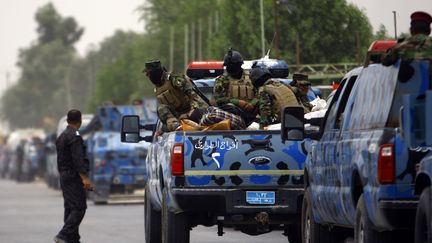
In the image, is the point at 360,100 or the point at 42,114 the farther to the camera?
the point at 42,114

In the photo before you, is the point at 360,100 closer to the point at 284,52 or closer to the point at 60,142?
the point at 60,142

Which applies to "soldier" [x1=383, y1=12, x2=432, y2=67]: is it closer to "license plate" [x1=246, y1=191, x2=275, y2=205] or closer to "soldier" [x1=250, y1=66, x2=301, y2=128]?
"license plate" [x1=246, y1=191, x2=275, y2=205]

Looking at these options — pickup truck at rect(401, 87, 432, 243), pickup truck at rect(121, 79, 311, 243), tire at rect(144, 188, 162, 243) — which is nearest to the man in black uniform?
tire at rect(144, 188, 162, 243)

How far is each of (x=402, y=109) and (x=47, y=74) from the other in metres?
176

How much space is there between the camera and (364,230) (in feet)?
40.7

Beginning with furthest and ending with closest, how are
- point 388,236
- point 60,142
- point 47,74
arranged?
point 47,74 → point 60,142 → point 388,236

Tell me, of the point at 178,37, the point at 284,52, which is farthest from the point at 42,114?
the point at 284,52

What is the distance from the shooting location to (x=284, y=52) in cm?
3944

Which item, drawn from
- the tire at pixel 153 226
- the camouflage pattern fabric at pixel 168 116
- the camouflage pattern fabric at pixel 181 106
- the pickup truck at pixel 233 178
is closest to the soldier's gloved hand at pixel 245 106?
the camouflage pattern fabric at pixel 181 106

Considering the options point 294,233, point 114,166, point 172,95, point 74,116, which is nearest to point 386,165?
point 172,95

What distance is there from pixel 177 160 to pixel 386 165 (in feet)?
17.4

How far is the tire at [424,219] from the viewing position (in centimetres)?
1098

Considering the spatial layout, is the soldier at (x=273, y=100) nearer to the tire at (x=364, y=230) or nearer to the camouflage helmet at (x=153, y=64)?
the camouflage helmet at (x=153, y=64)

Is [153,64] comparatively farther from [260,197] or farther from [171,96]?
[260,197]
